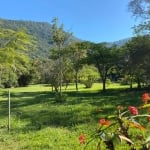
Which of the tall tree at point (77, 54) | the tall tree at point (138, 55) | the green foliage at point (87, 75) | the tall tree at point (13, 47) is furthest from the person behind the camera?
the green foliage at point (87, 75)

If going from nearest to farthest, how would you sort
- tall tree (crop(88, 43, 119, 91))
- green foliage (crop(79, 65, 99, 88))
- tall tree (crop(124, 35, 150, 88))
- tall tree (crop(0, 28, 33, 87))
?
tall tree (crop(0, 28, 33, 87)) → tall tree (crop(124, 35, 150, 88)) → tall tree (crop(88, 43, 119, 91)) → green foliage (crop(79, 65, 99, 88))

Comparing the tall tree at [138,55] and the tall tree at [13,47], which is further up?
the tall tree at [138,55]

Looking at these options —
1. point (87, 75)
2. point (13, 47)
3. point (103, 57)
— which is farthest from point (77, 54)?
point (13, 47)

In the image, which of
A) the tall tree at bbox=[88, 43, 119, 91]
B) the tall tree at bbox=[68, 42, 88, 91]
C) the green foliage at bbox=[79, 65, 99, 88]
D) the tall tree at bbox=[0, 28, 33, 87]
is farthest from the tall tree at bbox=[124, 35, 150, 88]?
the tall tree at bbox=[0, 28, 33, 87]

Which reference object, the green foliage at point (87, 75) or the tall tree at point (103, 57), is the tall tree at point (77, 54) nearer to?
the tall tree at point (103, 57)

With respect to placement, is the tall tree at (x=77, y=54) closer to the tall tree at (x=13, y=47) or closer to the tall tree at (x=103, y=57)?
the tall tree at (x=103, y=57)

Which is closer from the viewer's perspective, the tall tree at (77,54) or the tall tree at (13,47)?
the tall tree at (13,47)

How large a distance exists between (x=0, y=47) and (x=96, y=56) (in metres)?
38.4

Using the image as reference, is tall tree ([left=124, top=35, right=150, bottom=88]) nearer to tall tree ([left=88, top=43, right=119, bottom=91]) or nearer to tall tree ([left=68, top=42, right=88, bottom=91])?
tall tree ([left=88, top=43, right=119, bottom=91])

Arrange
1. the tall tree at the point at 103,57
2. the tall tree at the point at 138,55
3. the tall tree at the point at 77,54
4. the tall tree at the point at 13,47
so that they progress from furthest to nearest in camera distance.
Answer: the tall tree at the point at 77,54 < the tall tree at the point at 103,57 < the tall tree at the point at 138,55 < the tall tree at the point at 13,47

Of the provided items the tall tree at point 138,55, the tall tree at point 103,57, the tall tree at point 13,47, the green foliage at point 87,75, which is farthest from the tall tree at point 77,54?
the tall tree at point 13,47

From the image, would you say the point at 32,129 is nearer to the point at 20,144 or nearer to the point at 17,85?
the point at 20,144

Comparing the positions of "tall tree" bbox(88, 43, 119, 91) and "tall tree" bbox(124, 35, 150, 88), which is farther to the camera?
"tall tree" bbox(88, 43, 119, 91)

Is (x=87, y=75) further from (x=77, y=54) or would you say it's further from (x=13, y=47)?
(x=13, y=47)
